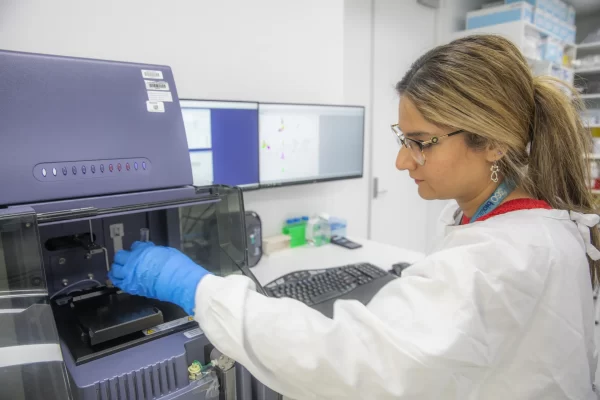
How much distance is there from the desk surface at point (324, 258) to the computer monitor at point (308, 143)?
0.30m

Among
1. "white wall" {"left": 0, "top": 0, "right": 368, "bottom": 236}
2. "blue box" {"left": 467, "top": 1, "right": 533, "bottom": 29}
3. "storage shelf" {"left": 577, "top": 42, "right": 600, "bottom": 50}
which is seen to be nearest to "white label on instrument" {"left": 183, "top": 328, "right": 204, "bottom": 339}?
"white wall" {"left": 0, "top": 0, "right": 368, "bottom": 236}

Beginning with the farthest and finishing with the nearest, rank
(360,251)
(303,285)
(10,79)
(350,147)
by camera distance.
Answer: (350,147) → (360,251) → (303,285) → (10,79)

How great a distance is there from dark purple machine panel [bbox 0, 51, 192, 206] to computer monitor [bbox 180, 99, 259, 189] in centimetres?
43

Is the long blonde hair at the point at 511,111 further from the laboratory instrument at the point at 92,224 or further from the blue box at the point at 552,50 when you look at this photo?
the blue box at the point at 552,50

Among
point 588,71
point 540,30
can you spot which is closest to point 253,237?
point 540,30

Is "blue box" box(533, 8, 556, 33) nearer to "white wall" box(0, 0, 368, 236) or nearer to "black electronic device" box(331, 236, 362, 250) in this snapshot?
"white wall" box(0, 0, 368, 236)

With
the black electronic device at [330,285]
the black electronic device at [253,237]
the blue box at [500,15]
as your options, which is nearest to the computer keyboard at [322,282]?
the black electronic device at [330,285]

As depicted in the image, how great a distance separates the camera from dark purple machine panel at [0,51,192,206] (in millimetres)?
661

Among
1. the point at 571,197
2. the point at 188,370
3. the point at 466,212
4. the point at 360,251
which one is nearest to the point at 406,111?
the point at 466,212

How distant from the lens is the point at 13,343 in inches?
21.9

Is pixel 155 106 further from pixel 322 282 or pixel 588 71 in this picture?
pixel 588 71

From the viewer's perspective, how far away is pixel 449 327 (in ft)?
→ 1.85

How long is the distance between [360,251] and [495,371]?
0.99 meters

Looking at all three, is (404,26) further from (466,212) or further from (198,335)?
(198,335)
